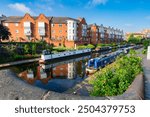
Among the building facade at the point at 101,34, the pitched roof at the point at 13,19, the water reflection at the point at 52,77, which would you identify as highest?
the pitched roof at the point at 13,19

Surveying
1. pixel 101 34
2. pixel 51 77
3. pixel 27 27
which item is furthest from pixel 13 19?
pixel 51 77

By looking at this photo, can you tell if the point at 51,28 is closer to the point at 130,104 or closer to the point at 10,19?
the point at 10,19

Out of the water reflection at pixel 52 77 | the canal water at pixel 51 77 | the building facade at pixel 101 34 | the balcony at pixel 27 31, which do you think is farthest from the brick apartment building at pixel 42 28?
the water reflection at pixel 52 77

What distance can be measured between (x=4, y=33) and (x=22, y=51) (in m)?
13.1

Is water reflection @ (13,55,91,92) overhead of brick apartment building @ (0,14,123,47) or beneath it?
beneath

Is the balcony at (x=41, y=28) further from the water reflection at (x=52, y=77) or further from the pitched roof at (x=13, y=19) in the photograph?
the water reflection at (x=52, y=77)

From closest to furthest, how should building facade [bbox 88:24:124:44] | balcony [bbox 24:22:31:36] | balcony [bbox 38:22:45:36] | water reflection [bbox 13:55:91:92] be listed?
1. water reflection [bbox 13:55:91:92]
2. balcony [bbox 38:22:45:36]
3. balcony [bbox 24:22:31:36]
4. building facade [bbox 88:24:124:44]

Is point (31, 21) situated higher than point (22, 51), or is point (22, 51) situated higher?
point (31, 21)

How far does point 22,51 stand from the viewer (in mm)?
35906

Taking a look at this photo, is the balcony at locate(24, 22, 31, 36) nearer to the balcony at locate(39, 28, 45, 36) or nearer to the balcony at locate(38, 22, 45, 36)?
the balcony at locate(38, 22, 45, 36)

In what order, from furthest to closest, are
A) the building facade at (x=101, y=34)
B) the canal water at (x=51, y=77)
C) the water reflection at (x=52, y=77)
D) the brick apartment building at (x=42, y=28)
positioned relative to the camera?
the building facade at (x=101, y=34) → the brick apartment building at (x=42, y=28) → the water reflection at (x=52, y=77) → the canal water at (x=51, y=77)

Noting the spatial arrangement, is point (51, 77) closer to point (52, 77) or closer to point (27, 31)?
point (52, 77)

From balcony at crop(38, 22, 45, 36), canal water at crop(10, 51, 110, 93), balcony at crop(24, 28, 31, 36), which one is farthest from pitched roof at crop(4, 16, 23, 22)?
canal water at crop(10, 51, 110, 93)

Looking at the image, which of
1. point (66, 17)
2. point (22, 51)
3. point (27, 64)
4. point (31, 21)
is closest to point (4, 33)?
point (22, 51)
